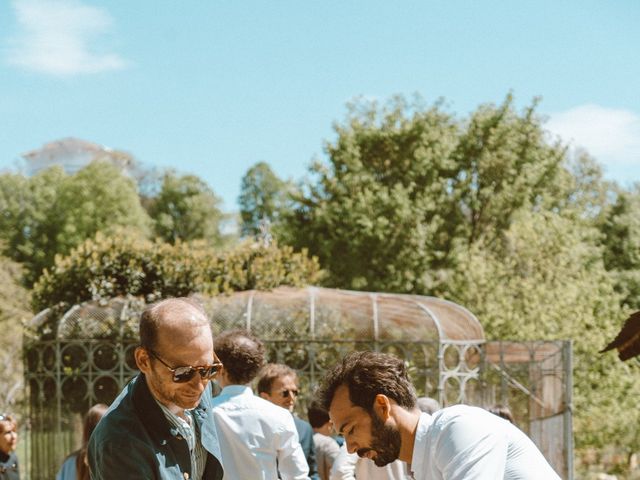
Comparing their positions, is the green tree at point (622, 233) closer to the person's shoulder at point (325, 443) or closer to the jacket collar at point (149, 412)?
the person's shoulder at point (325, 443)

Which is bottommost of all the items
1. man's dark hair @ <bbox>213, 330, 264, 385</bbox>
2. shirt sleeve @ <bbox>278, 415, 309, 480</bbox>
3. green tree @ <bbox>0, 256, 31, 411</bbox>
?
green tree @ <bbox>0, 256, 31, 411</bbox>

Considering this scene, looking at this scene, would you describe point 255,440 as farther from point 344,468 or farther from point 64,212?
point 64,212

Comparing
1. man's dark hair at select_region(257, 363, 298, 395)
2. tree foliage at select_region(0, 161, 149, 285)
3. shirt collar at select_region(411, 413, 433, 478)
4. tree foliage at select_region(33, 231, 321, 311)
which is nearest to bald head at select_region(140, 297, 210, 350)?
shirt collar at select_region(411, 413, 433, 478)

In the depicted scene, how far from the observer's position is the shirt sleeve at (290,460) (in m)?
4.67

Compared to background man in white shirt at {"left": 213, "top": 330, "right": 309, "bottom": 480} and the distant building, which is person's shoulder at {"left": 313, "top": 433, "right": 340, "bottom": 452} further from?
the distant building

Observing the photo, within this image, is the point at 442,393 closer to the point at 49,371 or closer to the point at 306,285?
the point at 306,285

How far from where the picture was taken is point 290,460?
4688 millimetres

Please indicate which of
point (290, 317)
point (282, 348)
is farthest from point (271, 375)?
point (290, 317)

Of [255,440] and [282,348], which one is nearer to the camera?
[255,440]

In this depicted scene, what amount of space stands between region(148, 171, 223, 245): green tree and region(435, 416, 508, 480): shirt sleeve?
166 ft

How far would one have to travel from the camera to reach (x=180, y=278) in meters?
11.2

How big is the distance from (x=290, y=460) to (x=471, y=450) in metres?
2.18

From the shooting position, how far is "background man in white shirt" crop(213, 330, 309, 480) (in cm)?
463

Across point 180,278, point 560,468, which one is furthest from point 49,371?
point 560,468
